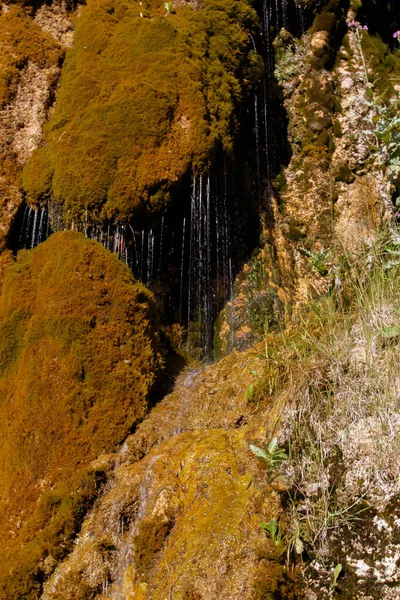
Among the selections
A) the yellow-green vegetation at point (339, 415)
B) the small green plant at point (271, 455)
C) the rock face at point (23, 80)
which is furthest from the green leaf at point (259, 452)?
the rock face at point (23, 80)

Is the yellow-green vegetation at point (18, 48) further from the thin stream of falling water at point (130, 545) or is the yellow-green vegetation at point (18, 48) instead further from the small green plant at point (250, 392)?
the thin stream of falling water at point (130, 545)

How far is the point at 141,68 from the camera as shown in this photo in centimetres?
628

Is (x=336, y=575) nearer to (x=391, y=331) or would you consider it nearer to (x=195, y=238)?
(x=391, y=331)

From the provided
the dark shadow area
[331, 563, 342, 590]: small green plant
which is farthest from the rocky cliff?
the dark shadow area

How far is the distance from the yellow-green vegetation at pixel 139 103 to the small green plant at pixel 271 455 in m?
3.17

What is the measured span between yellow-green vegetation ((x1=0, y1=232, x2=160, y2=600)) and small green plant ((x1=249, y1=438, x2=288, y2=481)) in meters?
1.28

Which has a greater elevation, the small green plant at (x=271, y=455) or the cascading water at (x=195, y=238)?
the cascading water at (x=195, y=238)

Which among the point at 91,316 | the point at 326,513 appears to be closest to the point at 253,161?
the point at 91,316

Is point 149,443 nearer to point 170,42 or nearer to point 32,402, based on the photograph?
point 32,402

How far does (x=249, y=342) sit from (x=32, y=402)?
252cm

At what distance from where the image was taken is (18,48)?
6.62m

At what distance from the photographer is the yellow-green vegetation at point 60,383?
12.3 feet

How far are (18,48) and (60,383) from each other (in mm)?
4188

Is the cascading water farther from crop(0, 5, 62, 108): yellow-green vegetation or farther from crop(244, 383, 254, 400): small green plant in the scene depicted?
crop(244, 383, 254, 400): small green plant
